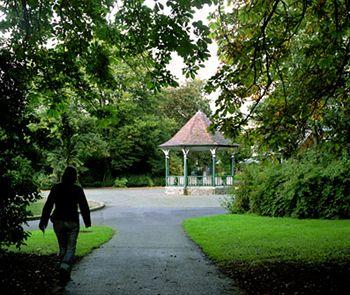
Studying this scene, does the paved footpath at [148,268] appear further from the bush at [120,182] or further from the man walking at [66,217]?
the bush at [120,182]

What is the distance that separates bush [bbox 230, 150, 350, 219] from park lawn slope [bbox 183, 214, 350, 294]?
1.01 meters

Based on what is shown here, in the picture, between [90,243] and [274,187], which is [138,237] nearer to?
[90,243]

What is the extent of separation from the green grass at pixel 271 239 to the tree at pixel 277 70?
7.63ft

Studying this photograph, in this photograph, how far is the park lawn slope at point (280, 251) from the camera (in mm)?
6520

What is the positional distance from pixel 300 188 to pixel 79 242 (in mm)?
8803

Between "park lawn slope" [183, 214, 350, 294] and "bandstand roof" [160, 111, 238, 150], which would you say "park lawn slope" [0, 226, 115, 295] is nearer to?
"park lawn slope" [183, 214, 350, 294]

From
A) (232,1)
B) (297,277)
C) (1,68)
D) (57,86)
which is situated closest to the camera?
(297,277)

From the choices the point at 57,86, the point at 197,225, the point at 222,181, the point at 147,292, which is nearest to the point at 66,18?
the point at 57,86

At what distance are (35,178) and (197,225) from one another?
742cm

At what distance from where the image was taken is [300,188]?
1559 centimetres

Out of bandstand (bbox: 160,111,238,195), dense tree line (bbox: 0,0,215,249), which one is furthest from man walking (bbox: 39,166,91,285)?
bandstand (bbox: 160,111,238,195)

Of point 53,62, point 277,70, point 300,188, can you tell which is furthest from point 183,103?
point 53,62

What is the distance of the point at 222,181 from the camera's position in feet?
114

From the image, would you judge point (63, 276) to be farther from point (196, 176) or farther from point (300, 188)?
point (196, 176)
